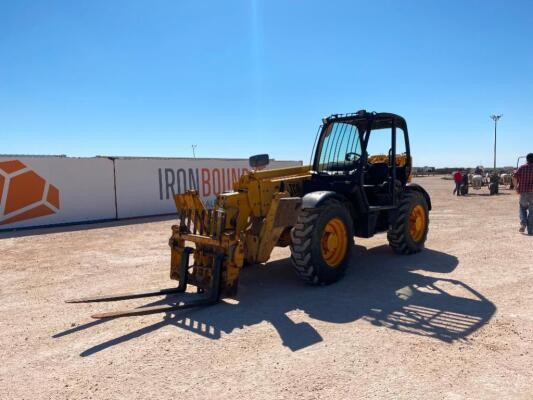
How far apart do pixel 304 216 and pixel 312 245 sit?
397 mm

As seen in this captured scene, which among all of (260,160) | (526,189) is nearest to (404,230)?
(260,160)

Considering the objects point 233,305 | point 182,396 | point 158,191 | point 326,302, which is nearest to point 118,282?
point 233,305

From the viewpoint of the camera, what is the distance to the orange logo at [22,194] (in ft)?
42.0

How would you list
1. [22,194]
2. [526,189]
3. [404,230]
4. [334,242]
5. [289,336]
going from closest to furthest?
[289,336] → [334,242] → [404,230] → [526,189] → [22,194]

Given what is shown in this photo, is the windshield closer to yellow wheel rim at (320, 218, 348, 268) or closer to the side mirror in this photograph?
the side mirror

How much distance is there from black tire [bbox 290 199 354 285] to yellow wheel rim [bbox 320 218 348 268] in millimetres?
115

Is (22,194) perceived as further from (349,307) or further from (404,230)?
(349,307)

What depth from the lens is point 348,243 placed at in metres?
6.11

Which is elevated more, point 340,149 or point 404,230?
point 340,149

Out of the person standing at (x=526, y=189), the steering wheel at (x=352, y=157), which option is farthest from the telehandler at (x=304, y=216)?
the person standing at (x=526, y=189)

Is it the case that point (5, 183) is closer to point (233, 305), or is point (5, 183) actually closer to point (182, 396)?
point (233, 305)

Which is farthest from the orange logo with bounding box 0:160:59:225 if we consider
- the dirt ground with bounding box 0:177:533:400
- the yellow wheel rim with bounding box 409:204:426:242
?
the yellow wheel rim with bounding box 409:204:426:242

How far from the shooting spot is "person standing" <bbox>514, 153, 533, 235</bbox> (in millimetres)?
9656

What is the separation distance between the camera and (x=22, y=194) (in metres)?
13.1
